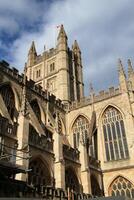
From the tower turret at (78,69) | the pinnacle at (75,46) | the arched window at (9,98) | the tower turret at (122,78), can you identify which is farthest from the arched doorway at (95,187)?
the pinnacle at (75,46)

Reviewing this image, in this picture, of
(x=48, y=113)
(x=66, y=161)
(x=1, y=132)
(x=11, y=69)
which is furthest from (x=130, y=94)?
(x=1, y=132)

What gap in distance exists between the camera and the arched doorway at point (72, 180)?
1933 cm

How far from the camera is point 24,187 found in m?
12.1

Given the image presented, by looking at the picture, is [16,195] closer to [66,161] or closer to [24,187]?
[24,187]

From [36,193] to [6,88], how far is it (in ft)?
34.1

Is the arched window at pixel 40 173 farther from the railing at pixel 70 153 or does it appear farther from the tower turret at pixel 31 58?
the tower turret at pixel 31 58

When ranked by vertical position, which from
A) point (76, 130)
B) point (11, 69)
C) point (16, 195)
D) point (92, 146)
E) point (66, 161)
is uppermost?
point (11, 69)

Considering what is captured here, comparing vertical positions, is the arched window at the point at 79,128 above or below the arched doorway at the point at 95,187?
above

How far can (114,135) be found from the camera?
24984 millimetres

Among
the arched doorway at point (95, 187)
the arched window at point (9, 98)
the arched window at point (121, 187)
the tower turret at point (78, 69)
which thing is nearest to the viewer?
the arched window at point (9, 98)

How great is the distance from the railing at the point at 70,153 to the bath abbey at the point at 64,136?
0.05 feet

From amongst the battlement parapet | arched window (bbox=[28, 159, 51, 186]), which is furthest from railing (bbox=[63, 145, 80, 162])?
the battlement parapet

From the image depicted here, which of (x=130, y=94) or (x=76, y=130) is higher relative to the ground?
(x=130, y=94)

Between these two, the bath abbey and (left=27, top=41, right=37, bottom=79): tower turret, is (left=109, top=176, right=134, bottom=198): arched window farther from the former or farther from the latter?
(left=27, top=41, right=37, bottom=79): tower turret
